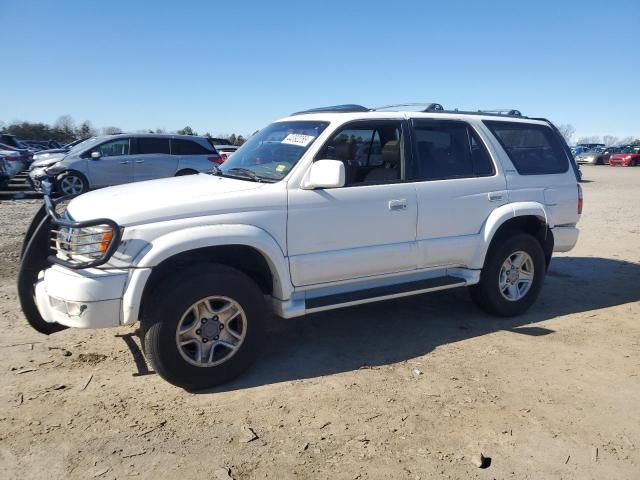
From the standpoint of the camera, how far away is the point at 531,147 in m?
5.35

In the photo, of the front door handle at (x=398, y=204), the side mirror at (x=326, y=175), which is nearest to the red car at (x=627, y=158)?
the front door handle at (x=398, y=204)

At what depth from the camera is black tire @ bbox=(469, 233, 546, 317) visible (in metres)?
4.96

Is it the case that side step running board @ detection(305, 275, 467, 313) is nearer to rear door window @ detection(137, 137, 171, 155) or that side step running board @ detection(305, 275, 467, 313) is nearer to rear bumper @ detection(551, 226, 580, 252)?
rear bumper @ detection(551, 226, 580, 252)

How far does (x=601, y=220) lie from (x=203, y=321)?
10.6m

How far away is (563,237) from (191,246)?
393cm

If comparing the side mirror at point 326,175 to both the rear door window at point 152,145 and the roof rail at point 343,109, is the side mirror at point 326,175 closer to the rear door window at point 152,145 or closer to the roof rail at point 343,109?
the roof rail at point 343,109

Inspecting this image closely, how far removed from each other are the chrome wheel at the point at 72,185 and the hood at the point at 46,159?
6.37 feet

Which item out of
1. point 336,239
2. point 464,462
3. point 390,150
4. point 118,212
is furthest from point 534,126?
point 118,212

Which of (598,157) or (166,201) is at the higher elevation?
(598,157)

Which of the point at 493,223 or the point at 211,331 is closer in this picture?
the point at 211,331

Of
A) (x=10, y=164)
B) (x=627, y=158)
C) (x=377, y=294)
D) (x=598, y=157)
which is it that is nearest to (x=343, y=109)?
(x=377, y=294)

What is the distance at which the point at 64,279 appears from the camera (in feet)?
10.9

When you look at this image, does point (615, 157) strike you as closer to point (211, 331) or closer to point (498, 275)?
point (498, 275)

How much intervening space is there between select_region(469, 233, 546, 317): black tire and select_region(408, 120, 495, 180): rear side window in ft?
2.43
